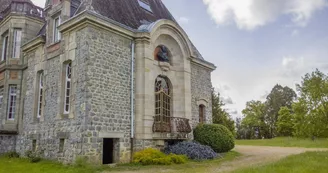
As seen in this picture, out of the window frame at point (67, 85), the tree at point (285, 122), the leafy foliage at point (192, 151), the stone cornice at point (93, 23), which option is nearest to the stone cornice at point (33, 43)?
the stone cornice at point (93, 23)

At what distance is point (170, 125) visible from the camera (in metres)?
13.8

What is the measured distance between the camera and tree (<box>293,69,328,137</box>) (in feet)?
63.4

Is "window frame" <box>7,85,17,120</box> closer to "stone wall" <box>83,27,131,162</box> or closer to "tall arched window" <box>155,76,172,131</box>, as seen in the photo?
"stone wall" <box>83,27,131,162</box>

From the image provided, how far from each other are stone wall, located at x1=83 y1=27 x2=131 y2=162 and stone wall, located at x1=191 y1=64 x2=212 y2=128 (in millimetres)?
5446

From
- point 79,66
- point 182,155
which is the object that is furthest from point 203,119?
point 79,66

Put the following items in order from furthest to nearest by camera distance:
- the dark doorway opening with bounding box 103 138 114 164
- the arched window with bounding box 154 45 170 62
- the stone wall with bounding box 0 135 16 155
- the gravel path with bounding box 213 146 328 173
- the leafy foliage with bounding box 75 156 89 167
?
1. the stone wall with bounding box 0 135 16 155
2. the arched window with bounding box 154 45 170 62
3. the dark doorway opening with bounding box 103 138 114 164
4. the gravel path with bounding box 213 146 328 173
5. the leafy foliage with bounding box 75 156 89 167

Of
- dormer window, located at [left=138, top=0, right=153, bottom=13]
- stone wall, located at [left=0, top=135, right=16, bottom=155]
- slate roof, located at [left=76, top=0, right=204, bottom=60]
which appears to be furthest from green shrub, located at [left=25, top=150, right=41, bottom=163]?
dormer window, located at [left=138, top=0, right=153, bottom=13]

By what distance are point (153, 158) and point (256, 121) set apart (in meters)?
42.3

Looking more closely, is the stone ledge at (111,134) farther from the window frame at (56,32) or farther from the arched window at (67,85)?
the window frame at (56,32)

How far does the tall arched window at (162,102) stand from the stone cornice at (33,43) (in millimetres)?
→ 6262

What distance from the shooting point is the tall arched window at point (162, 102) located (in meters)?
13.5

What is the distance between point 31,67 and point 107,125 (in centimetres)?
693

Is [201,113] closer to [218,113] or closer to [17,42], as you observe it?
[218,113]

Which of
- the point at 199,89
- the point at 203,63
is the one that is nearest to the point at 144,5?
the point at 203,63
